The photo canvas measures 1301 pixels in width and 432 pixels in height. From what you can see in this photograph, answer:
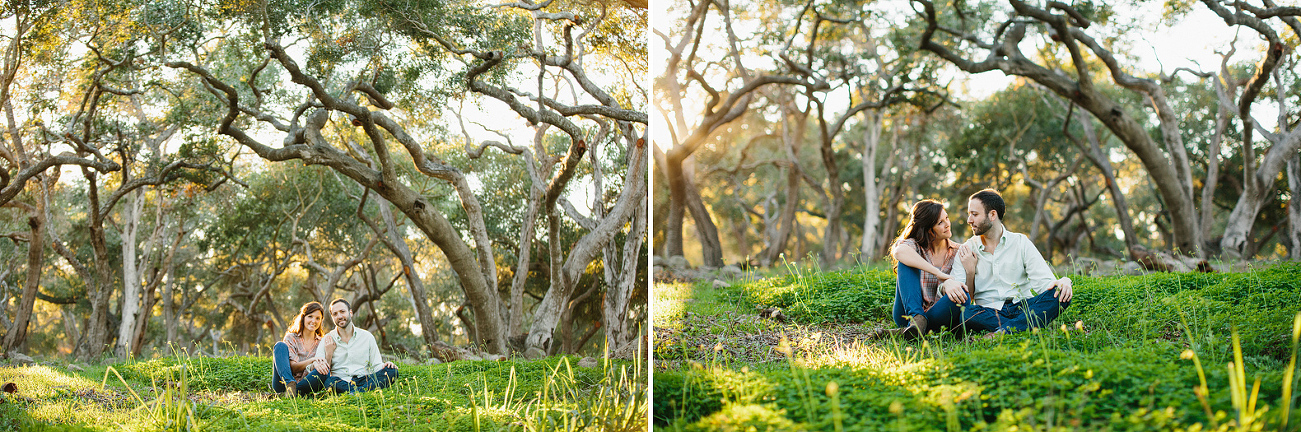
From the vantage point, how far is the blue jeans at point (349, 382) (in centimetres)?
414

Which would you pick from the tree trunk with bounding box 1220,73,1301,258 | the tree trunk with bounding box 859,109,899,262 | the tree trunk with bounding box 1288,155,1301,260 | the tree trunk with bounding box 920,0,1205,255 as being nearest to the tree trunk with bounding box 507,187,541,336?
the tree trunk with bounding box 920,0,1205,255

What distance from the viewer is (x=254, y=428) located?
3.08 m

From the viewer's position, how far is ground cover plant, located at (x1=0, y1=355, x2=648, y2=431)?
3.05 m

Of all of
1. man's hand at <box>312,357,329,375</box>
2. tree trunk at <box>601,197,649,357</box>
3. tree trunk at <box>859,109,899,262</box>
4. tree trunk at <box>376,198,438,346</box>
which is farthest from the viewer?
tree trunk at <box>859,109,899,262</box>

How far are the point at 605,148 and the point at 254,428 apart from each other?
2.77m

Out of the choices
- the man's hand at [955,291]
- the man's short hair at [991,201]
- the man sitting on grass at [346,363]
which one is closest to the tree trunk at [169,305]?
the man sitting on grass at [346,363]

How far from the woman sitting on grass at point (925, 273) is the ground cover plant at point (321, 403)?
1.44 meters

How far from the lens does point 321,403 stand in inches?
140

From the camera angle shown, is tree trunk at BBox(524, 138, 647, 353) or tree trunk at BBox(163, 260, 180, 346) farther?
tree trunk at BBox(163, 260, 180, 346)

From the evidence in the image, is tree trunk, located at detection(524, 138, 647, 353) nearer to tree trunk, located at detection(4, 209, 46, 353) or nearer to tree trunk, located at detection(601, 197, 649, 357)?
tree trunk, located at detection(601, 197, 649, 357)

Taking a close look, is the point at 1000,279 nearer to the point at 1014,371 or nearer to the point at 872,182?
the point at 1014,371

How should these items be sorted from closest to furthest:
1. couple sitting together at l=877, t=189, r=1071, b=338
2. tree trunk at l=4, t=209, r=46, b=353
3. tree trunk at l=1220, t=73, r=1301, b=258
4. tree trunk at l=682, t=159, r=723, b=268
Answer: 1. couple sitting together at l=877, t=189, r=1071, b=338
2. tree trunk at l=4, t=209, r=46, b=353
3. tree trunk at l=1220, t=73, r=1301, b=258
4. tree trunk at l=682, t=159, r=723, b=268

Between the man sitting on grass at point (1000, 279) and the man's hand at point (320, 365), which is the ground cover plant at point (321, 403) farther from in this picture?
the man sitting on grass at point (1000, 279)

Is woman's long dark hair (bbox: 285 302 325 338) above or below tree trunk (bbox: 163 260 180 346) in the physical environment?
below
